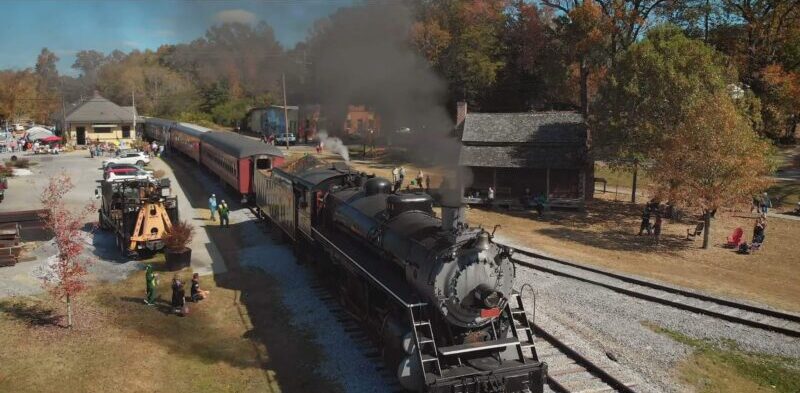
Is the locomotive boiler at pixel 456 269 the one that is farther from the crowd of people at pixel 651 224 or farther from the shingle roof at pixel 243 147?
the shingle roof at pixel 243 147

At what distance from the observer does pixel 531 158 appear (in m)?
30.6

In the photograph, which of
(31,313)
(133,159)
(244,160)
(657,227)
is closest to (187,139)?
(133,159)

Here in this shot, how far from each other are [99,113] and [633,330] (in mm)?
63653

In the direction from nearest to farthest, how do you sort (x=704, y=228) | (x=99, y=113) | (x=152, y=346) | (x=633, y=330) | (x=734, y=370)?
(x=734, y=370), (x=152, y=346), (x=633, y=330), (x=704, y=228), (x=99, y=113)

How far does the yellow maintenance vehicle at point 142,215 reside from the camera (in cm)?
1931

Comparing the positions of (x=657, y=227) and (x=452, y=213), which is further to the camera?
(x=657, y=227)

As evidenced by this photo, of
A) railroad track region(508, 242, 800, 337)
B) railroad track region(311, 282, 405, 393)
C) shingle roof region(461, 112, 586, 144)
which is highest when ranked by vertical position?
shingle roof region(461, 112, 586, 144)

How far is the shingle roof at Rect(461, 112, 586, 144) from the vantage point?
103 ft

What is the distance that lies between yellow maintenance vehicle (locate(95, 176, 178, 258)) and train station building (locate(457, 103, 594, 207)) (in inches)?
598

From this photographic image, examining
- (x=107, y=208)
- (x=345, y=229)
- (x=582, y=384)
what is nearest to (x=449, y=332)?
(x=582, y=384)

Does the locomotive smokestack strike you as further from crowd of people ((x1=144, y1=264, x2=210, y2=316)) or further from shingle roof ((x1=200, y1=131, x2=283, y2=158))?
shingle roof ((x1=200, y1=131, x2=283, y2=158))

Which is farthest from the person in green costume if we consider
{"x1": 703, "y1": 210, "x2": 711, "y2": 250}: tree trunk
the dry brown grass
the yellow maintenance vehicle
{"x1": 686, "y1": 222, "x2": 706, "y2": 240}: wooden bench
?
{"x1": 686, "y1": 222, "x2": 706, "y2": 240}: wooden bench

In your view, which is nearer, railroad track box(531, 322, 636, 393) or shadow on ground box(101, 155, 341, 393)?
railroad track box(531, 322, 636, 393)

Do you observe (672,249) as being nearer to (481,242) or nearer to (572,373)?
(572,373)
